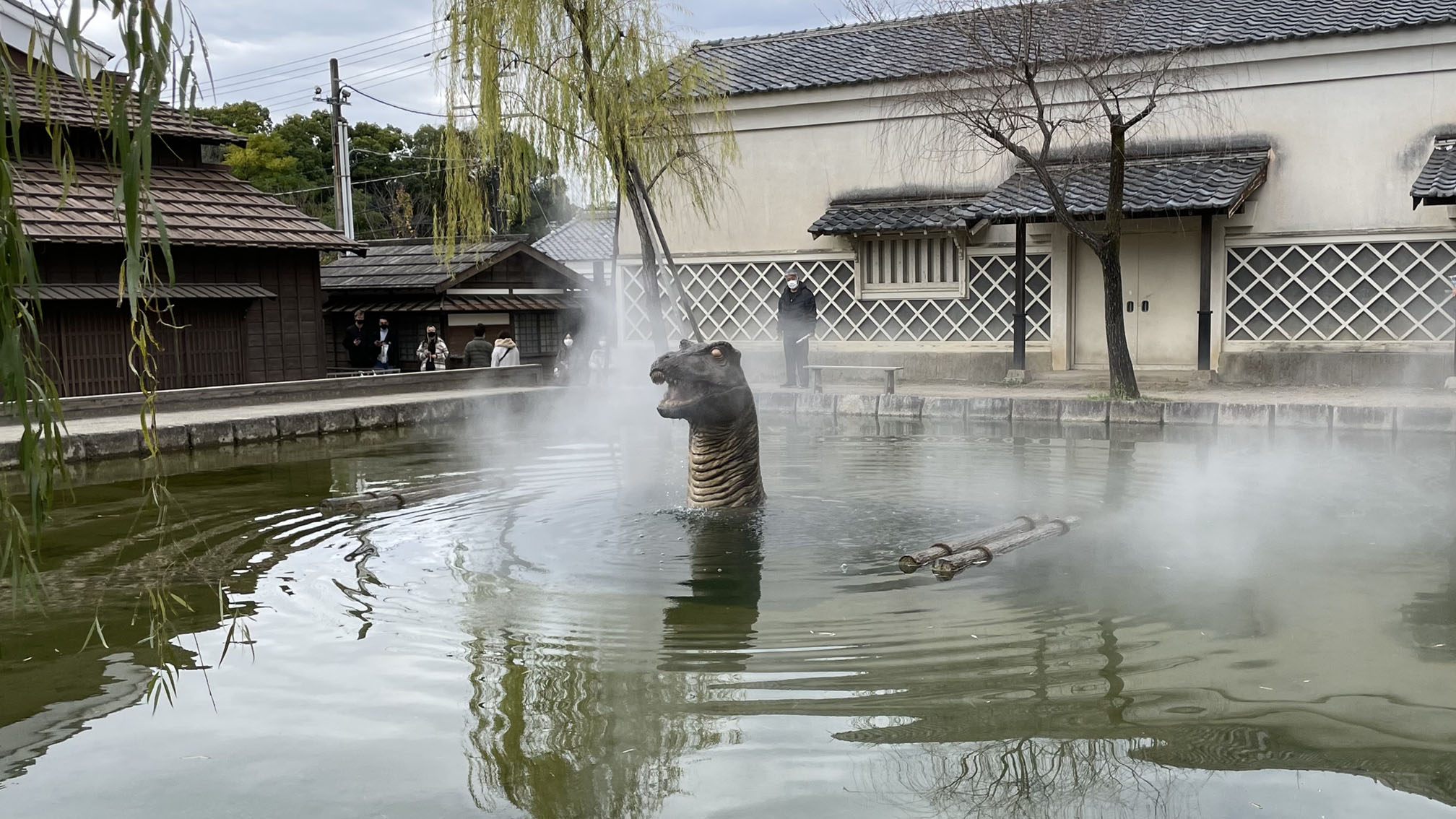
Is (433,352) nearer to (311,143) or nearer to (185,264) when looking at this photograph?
(185,264)

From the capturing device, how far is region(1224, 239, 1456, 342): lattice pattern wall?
16344 mm

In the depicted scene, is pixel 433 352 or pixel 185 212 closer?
pixel 185 212

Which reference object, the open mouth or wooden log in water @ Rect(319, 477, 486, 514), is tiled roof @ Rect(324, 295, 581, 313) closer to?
wooden log in water @ Rect(319, 477, 486, 514)

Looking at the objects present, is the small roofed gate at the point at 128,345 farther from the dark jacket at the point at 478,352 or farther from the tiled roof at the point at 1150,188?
the tiled roof at the point at 1150,188

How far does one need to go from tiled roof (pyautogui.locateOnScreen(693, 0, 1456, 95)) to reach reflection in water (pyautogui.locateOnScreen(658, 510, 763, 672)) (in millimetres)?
10361

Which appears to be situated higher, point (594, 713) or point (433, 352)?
point (433, 352)

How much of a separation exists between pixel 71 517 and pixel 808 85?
14.5 m

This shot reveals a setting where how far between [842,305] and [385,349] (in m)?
8.45

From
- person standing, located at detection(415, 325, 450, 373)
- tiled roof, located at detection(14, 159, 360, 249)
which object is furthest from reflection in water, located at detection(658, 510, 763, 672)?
person standing, located at detection(415, 325, 450, 373)

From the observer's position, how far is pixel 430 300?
22281 millimetres

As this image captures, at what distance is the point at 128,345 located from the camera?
17109mm

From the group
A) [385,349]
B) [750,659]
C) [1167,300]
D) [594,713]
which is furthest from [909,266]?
[594,713]

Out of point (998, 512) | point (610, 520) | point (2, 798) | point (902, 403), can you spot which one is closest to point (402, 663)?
point (2, 798)

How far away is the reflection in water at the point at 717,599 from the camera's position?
5.51 metres
